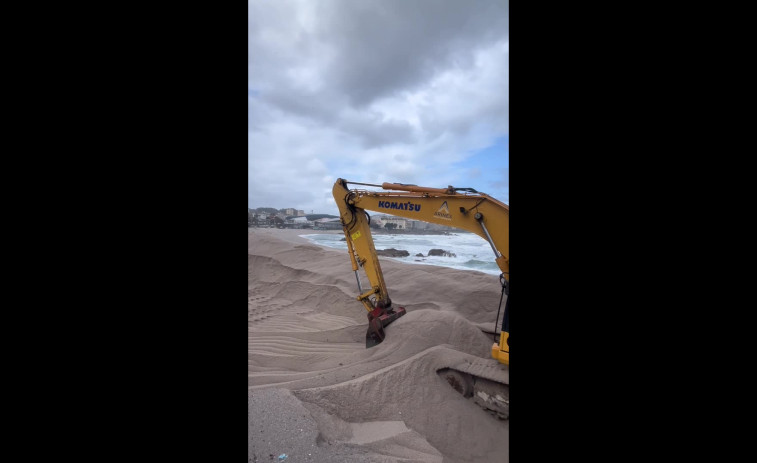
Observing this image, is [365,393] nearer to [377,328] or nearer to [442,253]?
[377,328]

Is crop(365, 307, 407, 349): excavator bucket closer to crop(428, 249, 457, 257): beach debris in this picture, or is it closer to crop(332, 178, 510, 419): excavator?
crop(332, 178, 510, 419): excavator

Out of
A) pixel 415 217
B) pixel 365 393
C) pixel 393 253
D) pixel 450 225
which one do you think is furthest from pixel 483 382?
pixel 393 253

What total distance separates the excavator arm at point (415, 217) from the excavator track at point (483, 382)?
0.19m

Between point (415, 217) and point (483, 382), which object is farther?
point (415, 217)

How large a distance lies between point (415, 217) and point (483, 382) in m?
2.43

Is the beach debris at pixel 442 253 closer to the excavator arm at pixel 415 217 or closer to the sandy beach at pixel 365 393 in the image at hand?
the sandy beach at pixel 365 393

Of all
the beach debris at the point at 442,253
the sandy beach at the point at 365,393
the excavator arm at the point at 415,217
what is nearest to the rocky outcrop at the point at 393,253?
the beach debris at the point at 442,253

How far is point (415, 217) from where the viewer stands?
4812mm

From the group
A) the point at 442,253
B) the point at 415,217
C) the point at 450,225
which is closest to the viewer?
the point at 450,225
